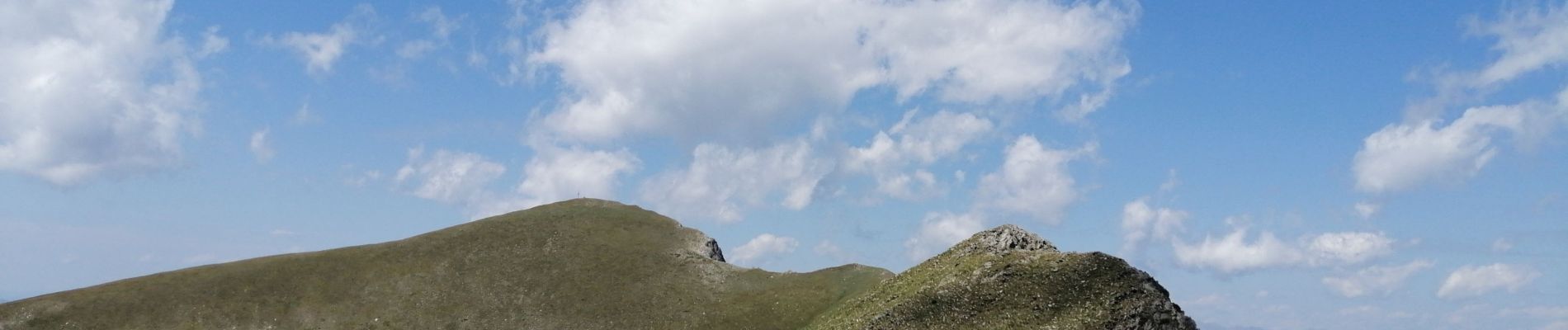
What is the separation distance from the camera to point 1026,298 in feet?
217

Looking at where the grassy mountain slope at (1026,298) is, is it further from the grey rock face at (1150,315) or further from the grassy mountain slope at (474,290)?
the grassy mountain slope at (474,290)

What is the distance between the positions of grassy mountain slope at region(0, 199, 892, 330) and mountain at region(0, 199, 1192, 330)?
198 millimetres

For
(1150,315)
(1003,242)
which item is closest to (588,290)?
(1003,242)

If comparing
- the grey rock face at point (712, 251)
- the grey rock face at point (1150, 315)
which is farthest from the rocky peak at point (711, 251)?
the grey rock face at point (1150, 315)

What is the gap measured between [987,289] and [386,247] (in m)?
74.8

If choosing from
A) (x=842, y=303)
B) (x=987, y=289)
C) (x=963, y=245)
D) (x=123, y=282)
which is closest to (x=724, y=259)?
(x=842, y=303)

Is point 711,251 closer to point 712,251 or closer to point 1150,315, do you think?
point 712,251

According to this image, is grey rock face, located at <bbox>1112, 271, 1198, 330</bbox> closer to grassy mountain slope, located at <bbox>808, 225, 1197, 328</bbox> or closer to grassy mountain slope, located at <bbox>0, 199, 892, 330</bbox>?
grassy mountain slope, located at <bbox>808, 225, 1197, 328</bbox>

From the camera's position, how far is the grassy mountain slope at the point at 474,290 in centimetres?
8638

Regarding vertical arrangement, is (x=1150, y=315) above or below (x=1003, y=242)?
below

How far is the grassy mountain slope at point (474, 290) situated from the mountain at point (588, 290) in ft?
0.65

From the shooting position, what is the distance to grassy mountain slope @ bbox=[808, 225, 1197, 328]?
62688 mm

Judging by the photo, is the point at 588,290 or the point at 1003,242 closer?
the point at 1003,242

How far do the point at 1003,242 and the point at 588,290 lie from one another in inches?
1858
